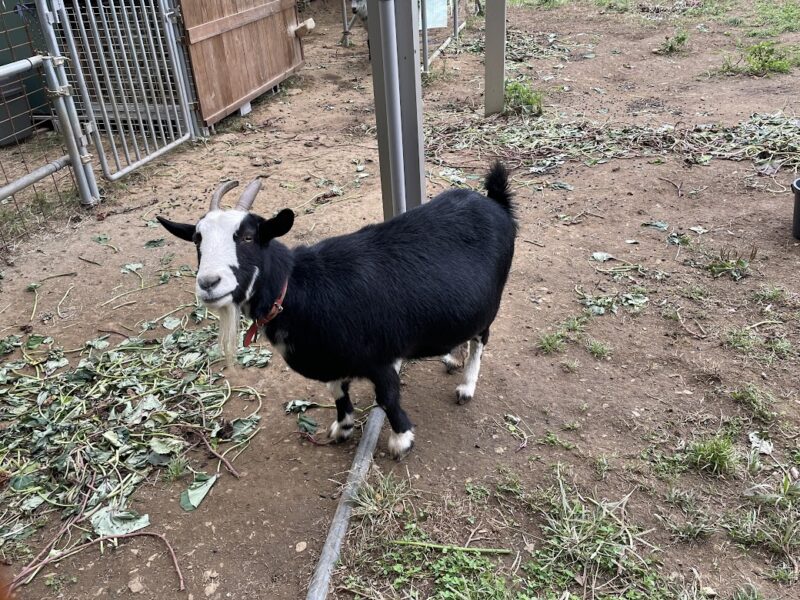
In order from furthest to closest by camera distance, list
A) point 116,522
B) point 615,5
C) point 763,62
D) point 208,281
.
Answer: point 615,5 → point 763,62 → point 116,522 → point 208,281

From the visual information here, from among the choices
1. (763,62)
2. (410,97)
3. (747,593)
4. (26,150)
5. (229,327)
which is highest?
(410,97)

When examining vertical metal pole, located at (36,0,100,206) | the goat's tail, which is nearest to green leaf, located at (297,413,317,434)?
the goat's tail

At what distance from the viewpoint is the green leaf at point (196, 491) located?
112 inches

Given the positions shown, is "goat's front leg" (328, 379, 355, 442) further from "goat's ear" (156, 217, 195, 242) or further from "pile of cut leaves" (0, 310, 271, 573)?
"goat's ear" (156, 217, 195, 242)

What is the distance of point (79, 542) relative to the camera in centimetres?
269

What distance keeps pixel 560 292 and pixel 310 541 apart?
95.3 inches

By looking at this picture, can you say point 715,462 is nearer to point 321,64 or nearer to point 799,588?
point 799,588

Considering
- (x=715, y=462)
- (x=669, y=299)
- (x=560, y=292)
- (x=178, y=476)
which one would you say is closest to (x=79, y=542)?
(x=178, y=476)

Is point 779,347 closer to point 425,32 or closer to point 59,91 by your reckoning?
point 59,91

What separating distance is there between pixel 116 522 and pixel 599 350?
265cm

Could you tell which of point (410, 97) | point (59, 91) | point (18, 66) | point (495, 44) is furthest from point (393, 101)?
point (495, 44)

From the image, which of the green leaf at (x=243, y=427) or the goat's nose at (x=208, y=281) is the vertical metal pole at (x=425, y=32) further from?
the goat's nose at (x=208, y=281)

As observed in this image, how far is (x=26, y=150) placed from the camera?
7.25 m

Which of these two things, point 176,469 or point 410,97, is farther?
point 410,97
